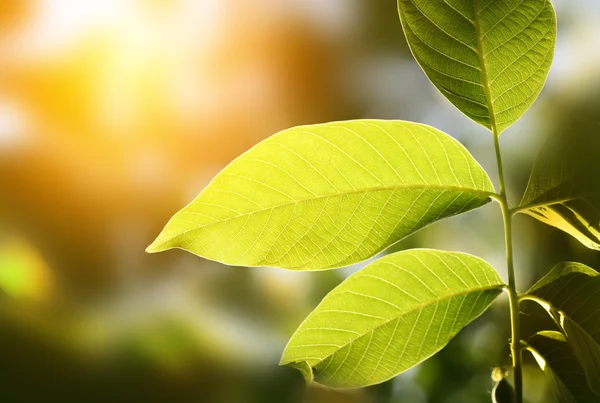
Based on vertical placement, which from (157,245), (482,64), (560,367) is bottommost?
(560,367)

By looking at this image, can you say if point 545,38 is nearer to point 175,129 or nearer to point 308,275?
point 308,275

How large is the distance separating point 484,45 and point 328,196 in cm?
16

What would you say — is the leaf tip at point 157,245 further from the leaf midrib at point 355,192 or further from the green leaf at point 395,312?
the green leaf at point 395,312

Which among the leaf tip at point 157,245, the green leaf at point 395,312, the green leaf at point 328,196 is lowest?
the green leaf at point 395,312

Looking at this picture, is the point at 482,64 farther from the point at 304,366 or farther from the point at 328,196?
the point at 304,366

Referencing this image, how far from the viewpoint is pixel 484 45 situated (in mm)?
397

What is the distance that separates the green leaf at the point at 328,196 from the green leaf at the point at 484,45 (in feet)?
0.16

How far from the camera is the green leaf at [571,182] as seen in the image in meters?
0.41

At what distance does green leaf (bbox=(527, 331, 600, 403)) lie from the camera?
438mm

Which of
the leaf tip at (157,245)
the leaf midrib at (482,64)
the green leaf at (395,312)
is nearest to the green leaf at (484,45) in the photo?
the leaf midrib at (482,64)

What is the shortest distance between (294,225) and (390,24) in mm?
1562

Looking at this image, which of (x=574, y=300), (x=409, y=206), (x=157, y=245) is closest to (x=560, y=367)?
(x=574, y=300)

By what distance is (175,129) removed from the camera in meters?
1.86

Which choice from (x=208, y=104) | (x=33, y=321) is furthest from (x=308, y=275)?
(x=33, y=321)
